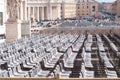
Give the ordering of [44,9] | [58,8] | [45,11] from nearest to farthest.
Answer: [44,9], [45,11], [58,8]

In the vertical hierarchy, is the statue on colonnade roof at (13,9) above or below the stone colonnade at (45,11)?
above

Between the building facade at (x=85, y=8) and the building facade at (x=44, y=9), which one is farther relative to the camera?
the building facade at (x=85, y=8)

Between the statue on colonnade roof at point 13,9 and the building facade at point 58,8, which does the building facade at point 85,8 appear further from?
the statue on colonnade roof at point 13,9

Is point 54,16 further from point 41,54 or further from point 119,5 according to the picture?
point 41,54

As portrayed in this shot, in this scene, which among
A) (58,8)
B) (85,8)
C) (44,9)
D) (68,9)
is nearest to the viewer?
(44,9)

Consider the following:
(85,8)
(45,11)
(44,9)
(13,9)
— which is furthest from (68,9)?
(13,9)

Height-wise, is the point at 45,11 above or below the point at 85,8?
below

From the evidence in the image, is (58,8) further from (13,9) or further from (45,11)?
(13,9)

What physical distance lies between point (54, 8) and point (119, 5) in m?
31.3

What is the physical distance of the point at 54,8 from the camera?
138625mm

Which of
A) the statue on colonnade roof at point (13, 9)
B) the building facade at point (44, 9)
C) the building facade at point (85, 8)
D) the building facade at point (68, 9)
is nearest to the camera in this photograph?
the statue on colonnade roof at point (13, 9)

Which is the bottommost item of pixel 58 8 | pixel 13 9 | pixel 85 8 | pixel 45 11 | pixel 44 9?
pixel 45 11

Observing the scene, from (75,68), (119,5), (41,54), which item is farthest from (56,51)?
(119,5)

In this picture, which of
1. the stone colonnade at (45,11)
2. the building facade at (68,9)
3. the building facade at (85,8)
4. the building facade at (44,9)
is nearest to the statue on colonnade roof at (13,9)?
the stone colonnade at (45,11)
